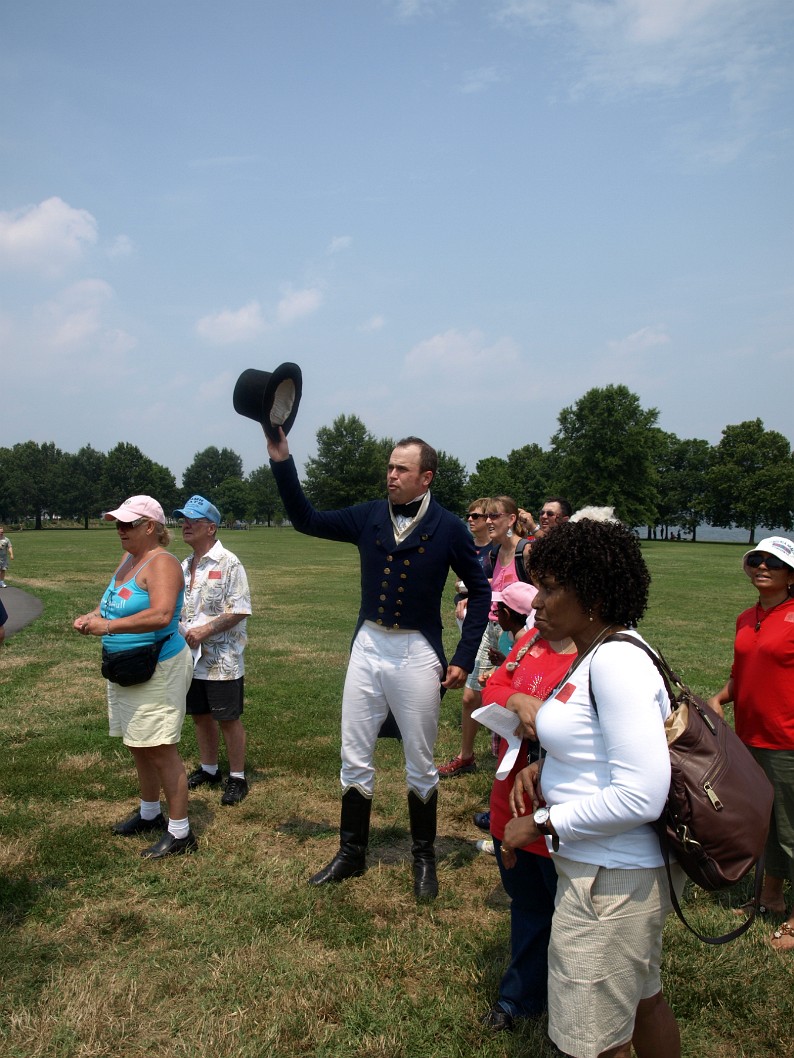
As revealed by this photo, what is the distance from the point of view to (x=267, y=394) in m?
3.92

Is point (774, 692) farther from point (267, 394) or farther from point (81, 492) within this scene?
point (81, 492)

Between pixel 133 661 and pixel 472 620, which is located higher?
pixel 472 620

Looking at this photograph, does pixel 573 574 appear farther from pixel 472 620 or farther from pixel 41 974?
pixel 41 974

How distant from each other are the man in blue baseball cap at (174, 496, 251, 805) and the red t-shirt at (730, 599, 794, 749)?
347cm

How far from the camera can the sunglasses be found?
4.00 meters

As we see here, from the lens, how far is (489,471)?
97938mm

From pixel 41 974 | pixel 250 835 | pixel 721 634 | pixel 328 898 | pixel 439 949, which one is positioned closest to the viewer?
pixel 41 974

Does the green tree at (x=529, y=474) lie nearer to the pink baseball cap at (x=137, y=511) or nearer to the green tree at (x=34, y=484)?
the green tree at (x=34, y=484)

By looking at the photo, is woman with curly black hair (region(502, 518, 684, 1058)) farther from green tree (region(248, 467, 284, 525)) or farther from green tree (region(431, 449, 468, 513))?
green tree (region(248, 467, 284, 525))

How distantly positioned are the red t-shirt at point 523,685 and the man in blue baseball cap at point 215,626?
3058 millimetres

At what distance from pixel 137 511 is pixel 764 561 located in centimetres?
371

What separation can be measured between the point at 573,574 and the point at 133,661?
308cm

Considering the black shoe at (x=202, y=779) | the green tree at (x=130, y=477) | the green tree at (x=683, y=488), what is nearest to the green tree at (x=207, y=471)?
the green tree at (x=130, y=477)

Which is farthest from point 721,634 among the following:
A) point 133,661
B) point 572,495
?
point 572,495
